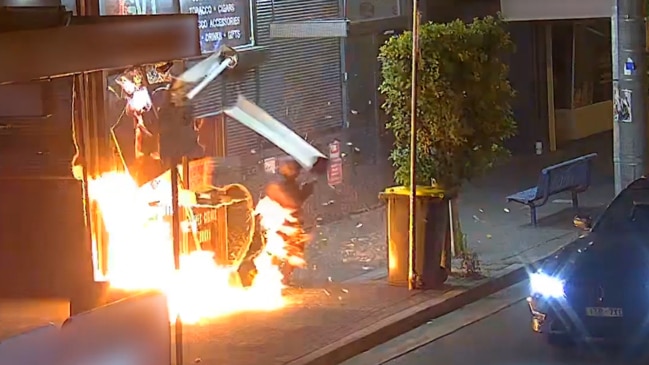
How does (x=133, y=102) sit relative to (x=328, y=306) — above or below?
above

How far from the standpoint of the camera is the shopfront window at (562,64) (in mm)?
27859

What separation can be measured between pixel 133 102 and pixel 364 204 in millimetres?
6656

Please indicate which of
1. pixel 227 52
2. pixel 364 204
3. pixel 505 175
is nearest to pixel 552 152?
pixel 505 175

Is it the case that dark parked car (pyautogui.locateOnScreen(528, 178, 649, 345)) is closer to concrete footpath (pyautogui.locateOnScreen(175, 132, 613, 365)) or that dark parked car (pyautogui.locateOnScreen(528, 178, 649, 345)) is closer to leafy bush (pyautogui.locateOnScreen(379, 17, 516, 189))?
concrete footpath (pyautogui.locateOnScreen(175, 132, 613, 365))

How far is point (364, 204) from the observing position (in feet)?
64.4

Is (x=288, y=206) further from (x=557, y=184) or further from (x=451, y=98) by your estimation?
(x=557, y=184)

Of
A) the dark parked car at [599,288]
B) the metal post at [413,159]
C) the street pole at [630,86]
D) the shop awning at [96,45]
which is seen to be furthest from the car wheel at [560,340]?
the shop awning at [96,45]

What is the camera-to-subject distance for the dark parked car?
420 inches

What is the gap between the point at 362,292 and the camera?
1359 centimetres

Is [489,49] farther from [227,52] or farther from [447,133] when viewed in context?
[227,52]

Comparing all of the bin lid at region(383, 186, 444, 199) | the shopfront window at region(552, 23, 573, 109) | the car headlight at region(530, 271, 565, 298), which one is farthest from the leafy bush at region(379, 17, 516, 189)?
the shopfront window at region(552, 23, 573, 109)

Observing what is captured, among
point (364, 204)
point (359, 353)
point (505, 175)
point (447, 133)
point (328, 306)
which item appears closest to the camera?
point (359, 353)

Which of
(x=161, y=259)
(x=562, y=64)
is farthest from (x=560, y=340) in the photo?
(x=562, y=64)

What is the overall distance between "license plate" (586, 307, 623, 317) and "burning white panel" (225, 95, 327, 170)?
216 inches
